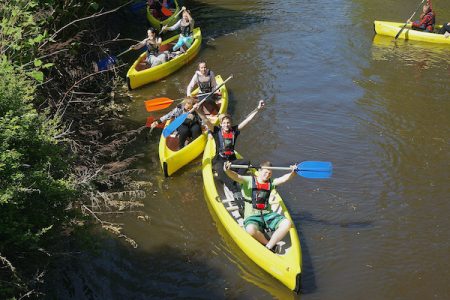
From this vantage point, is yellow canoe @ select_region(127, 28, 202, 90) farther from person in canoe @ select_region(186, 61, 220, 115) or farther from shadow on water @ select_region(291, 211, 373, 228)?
shadow on water @ select_region(291, 211, 373, 228)

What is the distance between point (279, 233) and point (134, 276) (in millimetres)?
2103

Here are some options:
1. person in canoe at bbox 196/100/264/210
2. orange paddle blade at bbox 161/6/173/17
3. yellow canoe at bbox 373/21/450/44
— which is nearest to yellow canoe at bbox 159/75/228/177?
person in canoe at bbox 196/100/264/210

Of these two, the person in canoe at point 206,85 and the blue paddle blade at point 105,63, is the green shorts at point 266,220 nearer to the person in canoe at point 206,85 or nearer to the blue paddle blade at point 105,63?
the person in canoe at point 206,85

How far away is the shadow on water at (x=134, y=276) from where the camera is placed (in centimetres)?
621

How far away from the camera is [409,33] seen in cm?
1506

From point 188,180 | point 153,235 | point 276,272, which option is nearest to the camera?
point 276,272

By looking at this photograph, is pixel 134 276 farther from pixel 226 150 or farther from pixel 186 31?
pixel 186 31

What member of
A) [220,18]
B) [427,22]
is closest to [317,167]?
[427,22]

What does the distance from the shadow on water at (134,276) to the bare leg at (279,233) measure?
0.86m

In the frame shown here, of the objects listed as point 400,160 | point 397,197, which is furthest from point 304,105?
point 397,197

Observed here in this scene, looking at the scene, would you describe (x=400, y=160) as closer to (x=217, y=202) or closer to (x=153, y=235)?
(x=217, y=202)

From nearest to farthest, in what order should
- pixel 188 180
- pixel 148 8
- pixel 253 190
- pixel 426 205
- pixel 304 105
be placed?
pixel 253 190 < pixel 426 205 < pixel 188 180 < pixel 304 105 < pixel 148 8

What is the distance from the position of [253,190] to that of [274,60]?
8236mm

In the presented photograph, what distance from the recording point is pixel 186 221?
24.8ft
